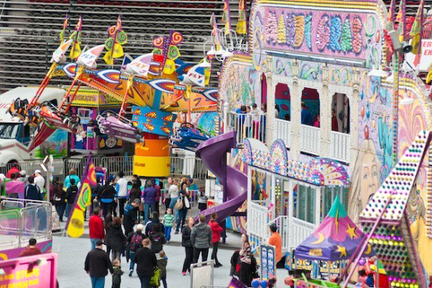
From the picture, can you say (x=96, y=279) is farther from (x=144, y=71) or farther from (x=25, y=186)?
(x=144, y=71)

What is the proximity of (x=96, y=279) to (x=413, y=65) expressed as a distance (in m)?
7.45

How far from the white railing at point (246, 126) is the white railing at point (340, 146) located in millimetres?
3214

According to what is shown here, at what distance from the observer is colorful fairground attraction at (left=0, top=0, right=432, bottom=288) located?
74.2 feet

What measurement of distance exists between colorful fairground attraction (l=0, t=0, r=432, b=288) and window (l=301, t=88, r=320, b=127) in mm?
35

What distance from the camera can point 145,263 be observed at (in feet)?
81.5

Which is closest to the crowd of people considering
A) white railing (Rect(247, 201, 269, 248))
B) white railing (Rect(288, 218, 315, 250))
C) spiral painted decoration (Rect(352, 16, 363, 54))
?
white railing (Rect(288, 218, 315, 250))

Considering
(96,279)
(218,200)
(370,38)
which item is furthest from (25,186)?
(370,38)

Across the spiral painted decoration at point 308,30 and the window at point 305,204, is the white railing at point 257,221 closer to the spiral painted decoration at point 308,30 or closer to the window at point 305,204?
the window at point 305,204

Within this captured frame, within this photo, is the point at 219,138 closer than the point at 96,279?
No

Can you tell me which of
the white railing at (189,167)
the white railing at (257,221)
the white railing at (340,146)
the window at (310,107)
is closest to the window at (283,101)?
the window at (310,107)

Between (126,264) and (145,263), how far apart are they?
176 inches

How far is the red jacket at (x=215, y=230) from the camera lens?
28.6 metres

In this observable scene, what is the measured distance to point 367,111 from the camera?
86.2ft

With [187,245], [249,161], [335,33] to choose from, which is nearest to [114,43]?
[249,161]
